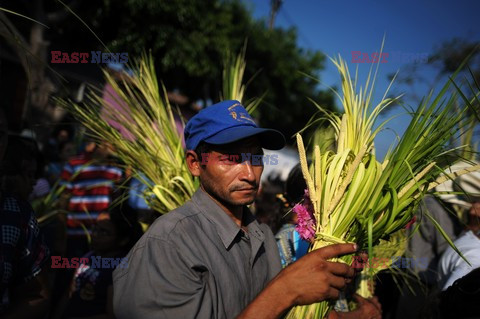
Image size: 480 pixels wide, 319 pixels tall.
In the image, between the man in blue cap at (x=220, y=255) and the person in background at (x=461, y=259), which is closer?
the man in blue cap at (x=220, y=255)

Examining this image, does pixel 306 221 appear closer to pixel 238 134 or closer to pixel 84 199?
pixel 238 134

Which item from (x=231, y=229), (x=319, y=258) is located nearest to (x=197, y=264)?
(x=231, y=229)

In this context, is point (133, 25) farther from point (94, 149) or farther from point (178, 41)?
point (94, 149)

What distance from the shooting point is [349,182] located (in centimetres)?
145

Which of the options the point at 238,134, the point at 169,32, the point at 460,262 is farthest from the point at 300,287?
the point at 169,32

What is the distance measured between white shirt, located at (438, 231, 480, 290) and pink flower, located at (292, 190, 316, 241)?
1.17m

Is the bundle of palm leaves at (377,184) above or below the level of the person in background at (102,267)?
above

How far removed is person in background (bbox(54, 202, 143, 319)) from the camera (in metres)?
2.74

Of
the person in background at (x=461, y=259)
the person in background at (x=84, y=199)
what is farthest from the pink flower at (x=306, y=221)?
the person in background at (x=84, y=199)

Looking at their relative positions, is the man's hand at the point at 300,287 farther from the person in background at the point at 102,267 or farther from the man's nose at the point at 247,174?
the person in background at the point at 102,267

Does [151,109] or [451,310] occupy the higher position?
[151,109]

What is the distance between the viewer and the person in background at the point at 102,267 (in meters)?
2.74

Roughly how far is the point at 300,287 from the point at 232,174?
49cm

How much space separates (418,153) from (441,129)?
0.12 m
